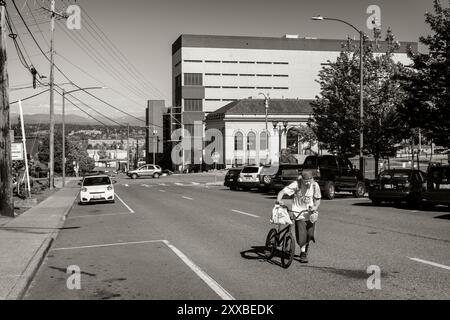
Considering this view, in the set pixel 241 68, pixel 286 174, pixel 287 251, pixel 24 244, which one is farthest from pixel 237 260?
pixel 241 68

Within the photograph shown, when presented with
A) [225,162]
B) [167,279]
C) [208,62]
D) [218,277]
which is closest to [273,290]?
[218,277]

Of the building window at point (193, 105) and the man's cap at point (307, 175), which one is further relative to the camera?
the building window at point (193, 105)

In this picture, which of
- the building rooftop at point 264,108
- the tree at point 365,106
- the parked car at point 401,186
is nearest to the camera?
the parked car at point 401,186

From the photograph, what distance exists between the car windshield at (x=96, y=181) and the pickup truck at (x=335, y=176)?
31.6 feet

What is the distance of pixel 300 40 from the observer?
123m

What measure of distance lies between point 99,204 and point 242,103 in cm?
6859

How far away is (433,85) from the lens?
2502 cm

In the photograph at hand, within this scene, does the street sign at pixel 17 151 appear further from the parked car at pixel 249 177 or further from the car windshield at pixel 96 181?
the parked car at pixel 249 177

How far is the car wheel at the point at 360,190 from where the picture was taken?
29109mm

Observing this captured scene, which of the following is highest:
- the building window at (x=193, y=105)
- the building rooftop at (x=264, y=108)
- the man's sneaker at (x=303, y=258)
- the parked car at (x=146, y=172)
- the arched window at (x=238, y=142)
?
the building window at (x=193, y=105)

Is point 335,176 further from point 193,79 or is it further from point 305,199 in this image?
point 193,79

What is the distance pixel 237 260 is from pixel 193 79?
11018cm

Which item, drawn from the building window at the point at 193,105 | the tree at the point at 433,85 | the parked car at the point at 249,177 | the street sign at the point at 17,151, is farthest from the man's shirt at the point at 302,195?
the building window at the point at 193,105

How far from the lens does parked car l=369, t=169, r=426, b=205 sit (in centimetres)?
2195
